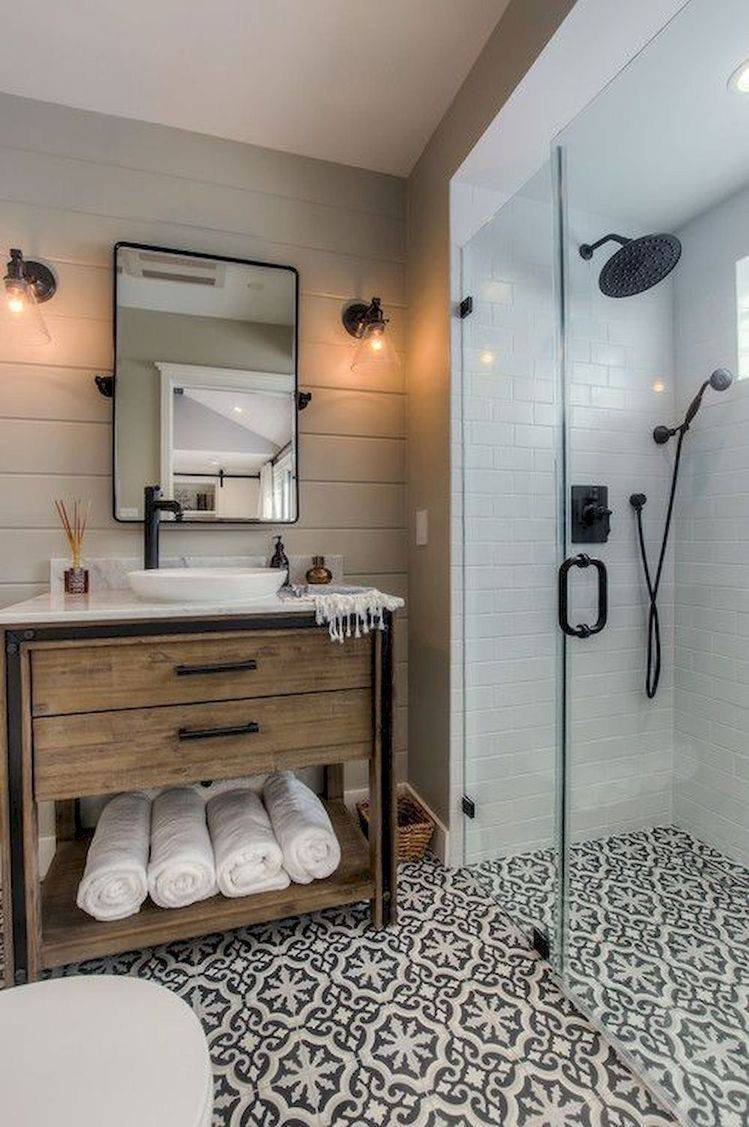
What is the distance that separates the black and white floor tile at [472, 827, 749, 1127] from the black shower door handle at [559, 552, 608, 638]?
65cm

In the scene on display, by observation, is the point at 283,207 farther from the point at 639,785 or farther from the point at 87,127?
the point at 639,785

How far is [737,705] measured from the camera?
1648 millimetres

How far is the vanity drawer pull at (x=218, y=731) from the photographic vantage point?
1.35 m

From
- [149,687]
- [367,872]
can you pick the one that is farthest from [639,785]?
[149,687]

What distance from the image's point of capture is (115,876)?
138 cm

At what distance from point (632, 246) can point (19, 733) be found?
2162 mm

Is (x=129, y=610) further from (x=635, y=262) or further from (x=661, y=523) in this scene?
(x=635, y=262)

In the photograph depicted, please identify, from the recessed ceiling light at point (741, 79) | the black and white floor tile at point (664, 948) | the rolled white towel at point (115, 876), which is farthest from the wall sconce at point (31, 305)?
the black and white floor tile at point (664, 948)

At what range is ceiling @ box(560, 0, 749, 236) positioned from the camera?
4.42 ft

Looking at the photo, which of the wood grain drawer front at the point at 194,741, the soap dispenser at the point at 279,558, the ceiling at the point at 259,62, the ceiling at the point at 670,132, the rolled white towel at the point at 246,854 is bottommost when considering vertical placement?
the rolled white towel at the point at 246,854

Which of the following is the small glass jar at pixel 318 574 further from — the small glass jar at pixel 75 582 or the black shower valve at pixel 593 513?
the black shower valve at pixel 593 513

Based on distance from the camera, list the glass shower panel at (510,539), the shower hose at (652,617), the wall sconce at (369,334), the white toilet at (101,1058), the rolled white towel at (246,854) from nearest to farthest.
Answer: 1. the white toilet at (101,1058)
2. the rolled white towel at (246,854)
3. the glass shower panel at (510,539)
4. the shower hose at (652,617)
5. the wall sconce at (369,334)

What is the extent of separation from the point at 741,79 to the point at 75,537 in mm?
2336

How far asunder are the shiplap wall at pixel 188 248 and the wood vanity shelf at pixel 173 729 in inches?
25.6
